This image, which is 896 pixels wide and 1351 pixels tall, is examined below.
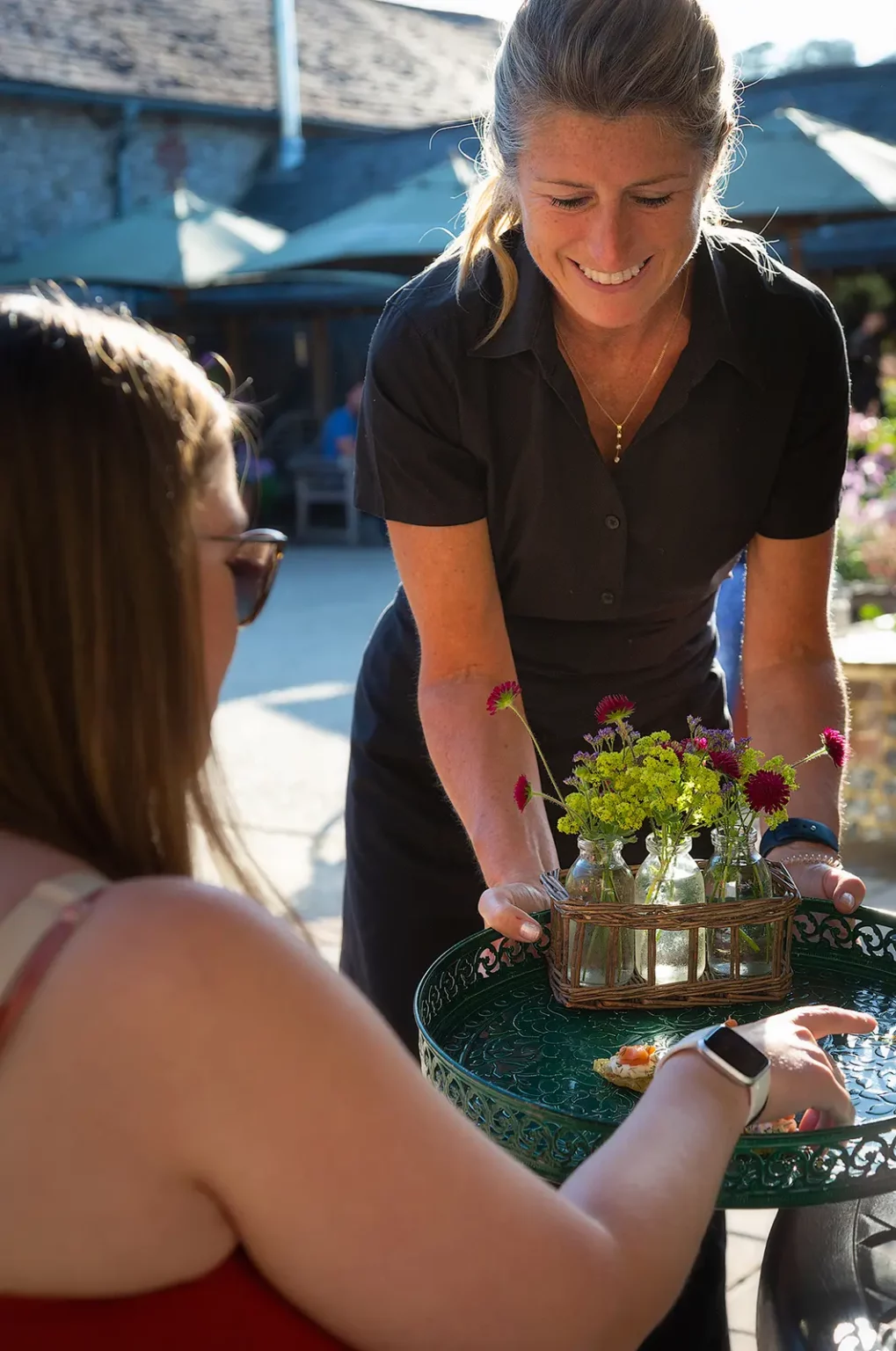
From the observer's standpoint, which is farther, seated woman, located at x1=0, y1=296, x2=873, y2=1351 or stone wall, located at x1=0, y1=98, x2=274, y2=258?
stone wall, located at x1=0, y1=98, x2=274, y2=258

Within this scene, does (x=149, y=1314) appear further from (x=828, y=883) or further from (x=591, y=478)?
(x=591, y=478)

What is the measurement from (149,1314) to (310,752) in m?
5.60

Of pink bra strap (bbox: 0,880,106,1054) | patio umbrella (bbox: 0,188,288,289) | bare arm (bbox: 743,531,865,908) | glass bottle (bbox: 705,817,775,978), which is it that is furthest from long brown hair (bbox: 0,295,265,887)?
patio umbrella (bbox: 0,188,288,289)

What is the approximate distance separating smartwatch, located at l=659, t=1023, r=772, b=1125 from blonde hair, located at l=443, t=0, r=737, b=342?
100 cm

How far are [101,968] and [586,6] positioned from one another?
48.2 inches

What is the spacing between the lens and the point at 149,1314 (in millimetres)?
942

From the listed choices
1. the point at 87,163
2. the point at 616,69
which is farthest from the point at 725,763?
the point at 87,163

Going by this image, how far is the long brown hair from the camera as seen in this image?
0.97 m

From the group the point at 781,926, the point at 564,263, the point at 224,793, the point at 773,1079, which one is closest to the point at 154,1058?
the point at 224,793

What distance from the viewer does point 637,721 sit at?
2133mm

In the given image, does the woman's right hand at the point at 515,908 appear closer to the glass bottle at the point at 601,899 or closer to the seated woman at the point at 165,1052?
the glass bottle at the point at 601,899

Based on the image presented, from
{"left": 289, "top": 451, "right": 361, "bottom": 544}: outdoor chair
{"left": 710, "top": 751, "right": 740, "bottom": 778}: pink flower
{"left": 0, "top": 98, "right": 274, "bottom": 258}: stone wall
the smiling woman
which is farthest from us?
{"left": 0, "top": 98, "right": 274, "bottom": 258}: stone wall

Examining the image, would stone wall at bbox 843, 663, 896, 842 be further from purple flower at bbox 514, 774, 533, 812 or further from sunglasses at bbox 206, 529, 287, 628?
sunglasses at bbox 206, 529, 287, 628

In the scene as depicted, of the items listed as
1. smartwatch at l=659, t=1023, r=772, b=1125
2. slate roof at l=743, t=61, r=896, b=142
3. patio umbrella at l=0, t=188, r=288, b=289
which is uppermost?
slate roof at l=743, t=61, r=896, b=142
